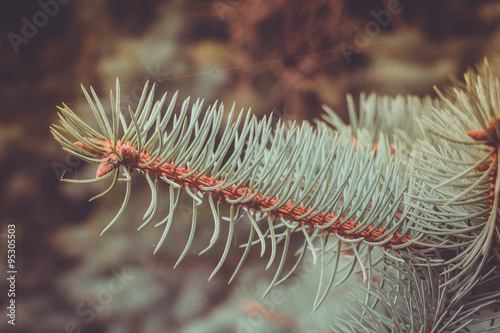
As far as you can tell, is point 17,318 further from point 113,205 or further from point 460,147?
point 460,147

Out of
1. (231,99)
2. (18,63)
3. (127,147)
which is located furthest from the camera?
(231,99)

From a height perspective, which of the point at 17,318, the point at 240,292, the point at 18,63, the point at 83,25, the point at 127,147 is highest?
the point at 83,25

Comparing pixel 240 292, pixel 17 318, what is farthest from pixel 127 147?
pixel 17 318

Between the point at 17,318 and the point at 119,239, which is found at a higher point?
the point at 119,239

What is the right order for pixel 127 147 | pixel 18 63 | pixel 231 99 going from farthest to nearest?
pixel 231 99
pixel 18 63
pixel 127 147

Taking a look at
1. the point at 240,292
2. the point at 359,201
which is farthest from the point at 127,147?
the point at 240,292

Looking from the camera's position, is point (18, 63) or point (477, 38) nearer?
point (18, 63)
